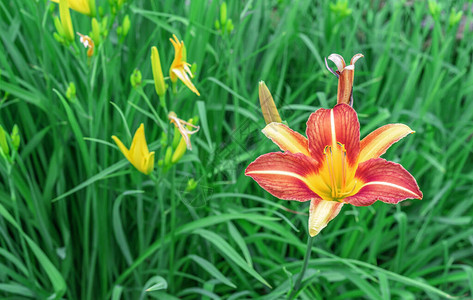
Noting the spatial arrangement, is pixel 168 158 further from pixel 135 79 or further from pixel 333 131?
pixel 333 131

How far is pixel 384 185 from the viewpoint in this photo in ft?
2.40

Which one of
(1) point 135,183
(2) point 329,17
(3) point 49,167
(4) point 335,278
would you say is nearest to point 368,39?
(2) point 329,17

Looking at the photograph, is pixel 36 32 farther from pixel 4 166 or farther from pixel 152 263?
pixel 152 263

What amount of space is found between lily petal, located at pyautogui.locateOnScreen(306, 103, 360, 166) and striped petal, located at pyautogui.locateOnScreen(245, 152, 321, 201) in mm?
37

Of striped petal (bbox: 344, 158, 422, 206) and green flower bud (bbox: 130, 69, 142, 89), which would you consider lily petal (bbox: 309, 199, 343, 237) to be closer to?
striped petal (bbox: 344, 158, 422, 206)

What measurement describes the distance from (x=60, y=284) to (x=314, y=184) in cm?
72

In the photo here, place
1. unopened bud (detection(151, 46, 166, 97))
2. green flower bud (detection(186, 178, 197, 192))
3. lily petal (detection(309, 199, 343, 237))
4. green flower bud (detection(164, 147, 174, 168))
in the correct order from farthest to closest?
green flower bud (detection(186, 178, 197, 192)) < green flower bud (detection(164, 147, 174, 168)) < unopened bud (detection(151, 46, 166, 97)) < lily petal (detection(309, 199, 343, 237))

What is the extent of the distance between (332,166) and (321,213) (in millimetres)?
115

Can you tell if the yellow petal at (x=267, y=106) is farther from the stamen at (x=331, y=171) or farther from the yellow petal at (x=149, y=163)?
the yellow petal at (x=149, y=163)

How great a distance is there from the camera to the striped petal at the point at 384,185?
27.9 inches

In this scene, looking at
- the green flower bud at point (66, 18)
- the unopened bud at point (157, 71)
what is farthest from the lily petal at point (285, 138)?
the green flower bud at point (66, 18)

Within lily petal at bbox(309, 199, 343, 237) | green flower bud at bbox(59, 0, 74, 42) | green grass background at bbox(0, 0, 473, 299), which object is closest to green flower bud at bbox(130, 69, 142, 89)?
green grass background at bbox(0, 0, 473, 299)

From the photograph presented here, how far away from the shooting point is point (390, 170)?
74 cm

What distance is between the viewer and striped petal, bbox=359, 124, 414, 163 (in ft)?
2.54
